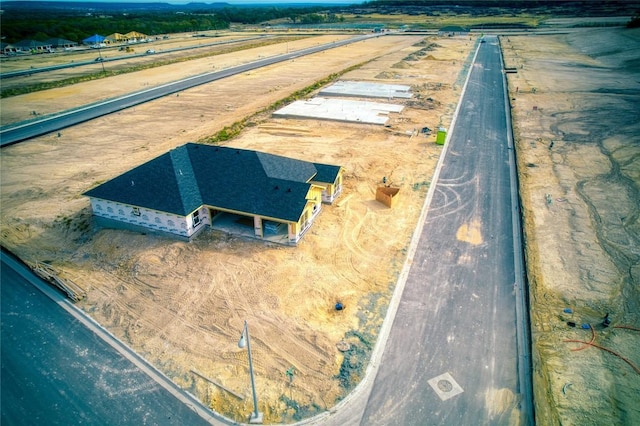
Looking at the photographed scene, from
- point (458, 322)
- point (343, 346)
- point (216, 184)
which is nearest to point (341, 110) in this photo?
point (216, 184)

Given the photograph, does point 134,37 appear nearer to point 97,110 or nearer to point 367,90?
point 97,110

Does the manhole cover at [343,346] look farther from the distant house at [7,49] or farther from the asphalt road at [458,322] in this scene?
the distant house at [7,49]

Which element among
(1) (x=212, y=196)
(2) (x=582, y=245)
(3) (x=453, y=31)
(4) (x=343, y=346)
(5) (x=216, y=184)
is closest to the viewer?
(4) (x=343, y=346)

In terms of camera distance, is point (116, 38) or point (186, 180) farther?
point (116, 38)

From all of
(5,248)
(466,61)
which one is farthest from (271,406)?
(466,61)

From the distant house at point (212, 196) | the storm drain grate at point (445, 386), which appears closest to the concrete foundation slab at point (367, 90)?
the distant house at point (212, 196)
